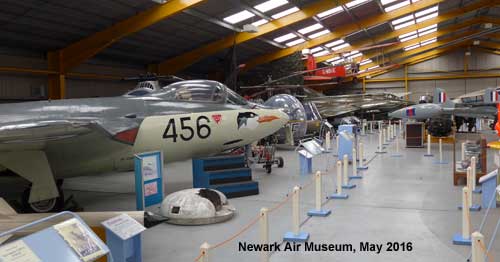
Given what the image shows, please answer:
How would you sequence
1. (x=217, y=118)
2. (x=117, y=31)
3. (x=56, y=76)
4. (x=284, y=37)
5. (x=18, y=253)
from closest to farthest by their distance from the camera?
(x=18, y=253), (x=217, y=118), (x=117, y=31), (x=56, y=76), (x=284, y=37)

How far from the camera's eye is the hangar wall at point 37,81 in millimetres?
16031

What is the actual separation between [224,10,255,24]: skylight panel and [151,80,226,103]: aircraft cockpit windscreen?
A: 10.1m

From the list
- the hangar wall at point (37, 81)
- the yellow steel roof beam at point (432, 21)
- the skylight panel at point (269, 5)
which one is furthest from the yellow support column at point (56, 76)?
the yellow steel roof beam at point (432, 21)

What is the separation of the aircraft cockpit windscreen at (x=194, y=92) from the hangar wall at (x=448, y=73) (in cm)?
4133

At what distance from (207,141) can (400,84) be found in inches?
1678

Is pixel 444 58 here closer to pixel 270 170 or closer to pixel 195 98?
pixel 270 170

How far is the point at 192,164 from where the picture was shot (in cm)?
911

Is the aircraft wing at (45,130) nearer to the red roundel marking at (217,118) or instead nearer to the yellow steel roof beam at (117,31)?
the red roundel marking at (217,118)

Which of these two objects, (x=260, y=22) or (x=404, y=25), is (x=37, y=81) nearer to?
(x=260, y=22)

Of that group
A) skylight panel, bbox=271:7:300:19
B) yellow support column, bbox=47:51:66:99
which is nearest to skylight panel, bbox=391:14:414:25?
skylight panel, bbox=271:7:300:19

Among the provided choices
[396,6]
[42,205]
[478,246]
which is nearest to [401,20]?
[396,6]

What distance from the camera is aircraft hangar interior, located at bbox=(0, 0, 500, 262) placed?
5.24 meters

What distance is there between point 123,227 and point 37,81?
1554cm

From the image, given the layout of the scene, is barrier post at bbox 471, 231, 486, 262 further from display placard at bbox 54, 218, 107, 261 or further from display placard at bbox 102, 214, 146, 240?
display placard at bbox 102, 214, 146, 240
